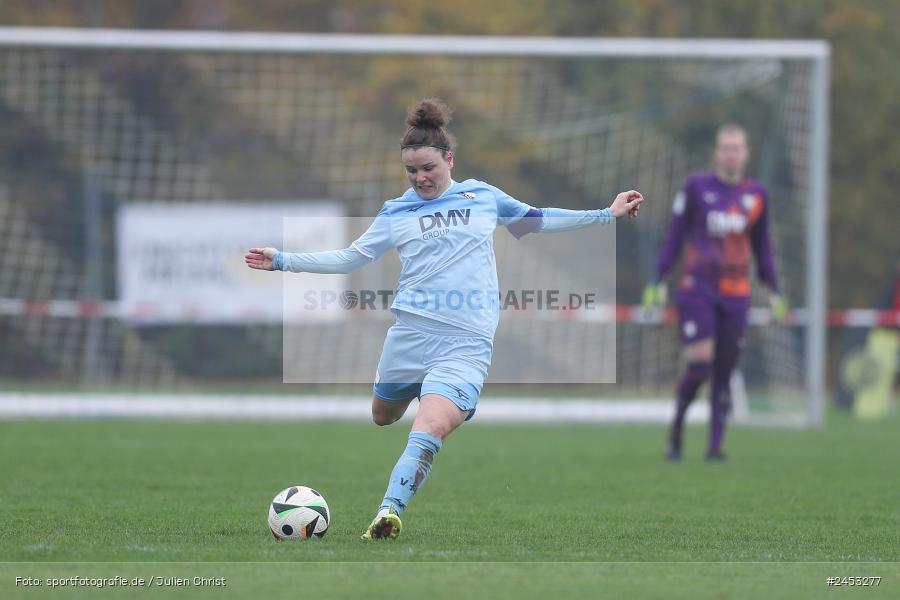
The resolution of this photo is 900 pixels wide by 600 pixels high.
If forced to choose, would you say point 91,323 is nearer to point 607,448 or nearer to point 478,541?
point 607,448

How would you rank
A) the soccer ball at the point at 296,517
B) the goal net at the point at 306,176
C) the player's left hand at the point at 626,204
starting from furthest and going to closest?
the goal net at the point at 306,176 → the player's left hand at the point at 626,204 → the soccer ball at the point at 296,517

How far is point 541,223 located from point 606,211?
1.00 feet

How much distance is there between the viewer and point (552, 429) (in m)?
15.0

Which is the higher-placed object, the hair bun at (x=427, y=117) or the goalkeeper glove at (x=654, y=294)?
the hair bun at (x=427, y=117)

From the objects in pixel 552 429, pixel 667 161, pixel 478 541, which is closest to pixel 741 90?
pixel 667 161

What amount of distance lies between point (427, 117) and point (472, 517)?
6.53 ft

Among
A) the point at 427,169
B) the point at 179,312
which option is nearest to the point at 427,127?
the point at 427,169

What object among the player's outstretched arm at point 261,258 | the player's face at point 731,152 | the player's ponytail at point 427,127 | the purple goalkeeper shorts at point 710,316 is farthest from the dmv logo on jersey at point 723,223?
the player's outstretched arm at point 261,258

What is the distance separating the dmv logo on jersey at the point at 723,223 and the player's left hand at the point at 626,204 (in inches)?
166

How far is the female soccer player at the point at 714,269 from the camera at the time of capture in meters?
10.8

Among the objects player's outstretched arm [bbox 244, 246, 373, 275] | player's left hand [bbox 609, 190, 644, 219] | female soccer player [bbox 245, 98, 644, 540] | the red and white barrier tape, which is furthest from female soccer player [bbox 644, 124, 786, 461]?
the red and white barrier tape

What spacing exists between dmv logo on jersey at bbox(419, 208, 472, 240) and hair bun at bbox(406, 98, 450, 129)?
397 mm

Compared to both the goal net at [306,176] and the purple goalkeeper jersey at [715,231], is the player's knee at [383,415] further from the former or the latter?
the goal net at [306,176]

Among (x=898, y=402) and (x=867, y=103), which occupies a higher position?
(x=867, y=103)
